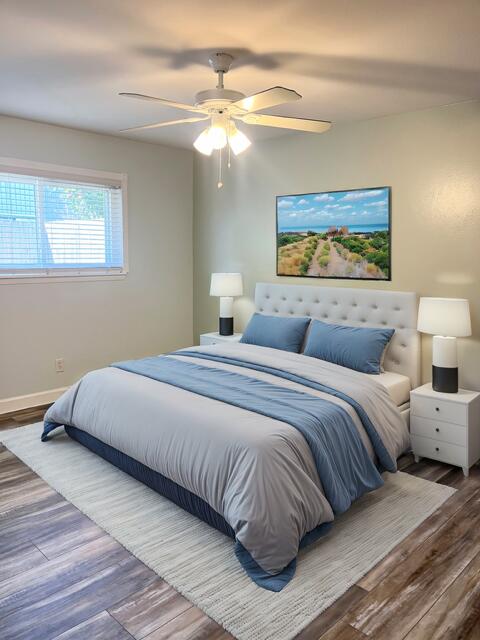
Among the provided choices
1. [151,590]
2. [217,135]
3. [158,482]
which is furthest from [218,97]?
[151,590]

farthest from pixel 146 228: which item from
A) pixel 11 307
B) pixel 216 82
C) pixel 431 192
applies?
pixel 431 192

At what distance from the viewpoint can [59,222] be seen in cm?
467

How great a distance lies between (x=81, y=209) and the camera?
481 centimetres

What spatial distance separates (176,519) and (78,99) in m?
2.95

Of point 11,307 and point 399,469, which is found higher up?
point 11,307

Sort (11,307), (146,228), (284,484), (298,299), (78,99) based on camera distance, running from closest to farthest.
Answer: (284,484), (78,99), (11,307), (298,299), (146,228)

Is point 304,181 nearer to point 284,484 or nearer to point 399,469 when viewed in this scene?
point 399,469

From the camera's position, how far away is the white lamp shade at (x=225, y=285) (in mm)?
5035

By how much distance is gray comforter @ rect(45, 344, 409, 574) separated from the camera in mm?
2316

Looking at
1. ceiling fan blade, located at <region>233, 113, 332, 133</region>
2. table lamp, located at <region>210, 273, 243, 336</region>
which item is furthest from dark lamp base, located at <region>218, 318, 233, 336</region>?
ceiling fan blade, located at <region>233, 113, 332, 133</region>

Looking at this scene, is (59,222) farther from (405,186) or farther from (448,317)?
(448,317)

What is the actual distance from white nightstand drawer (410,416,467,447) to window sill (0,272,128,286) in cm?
314

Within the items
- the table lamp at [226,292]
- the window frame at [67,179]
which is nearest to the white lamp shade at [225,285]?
the table lamp at [226,292]

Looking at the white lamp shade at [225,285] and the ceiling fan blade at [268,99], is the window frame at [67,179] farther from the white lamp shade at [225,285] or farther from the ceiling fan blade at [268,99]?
the ceiling fan blade at [268,99]
